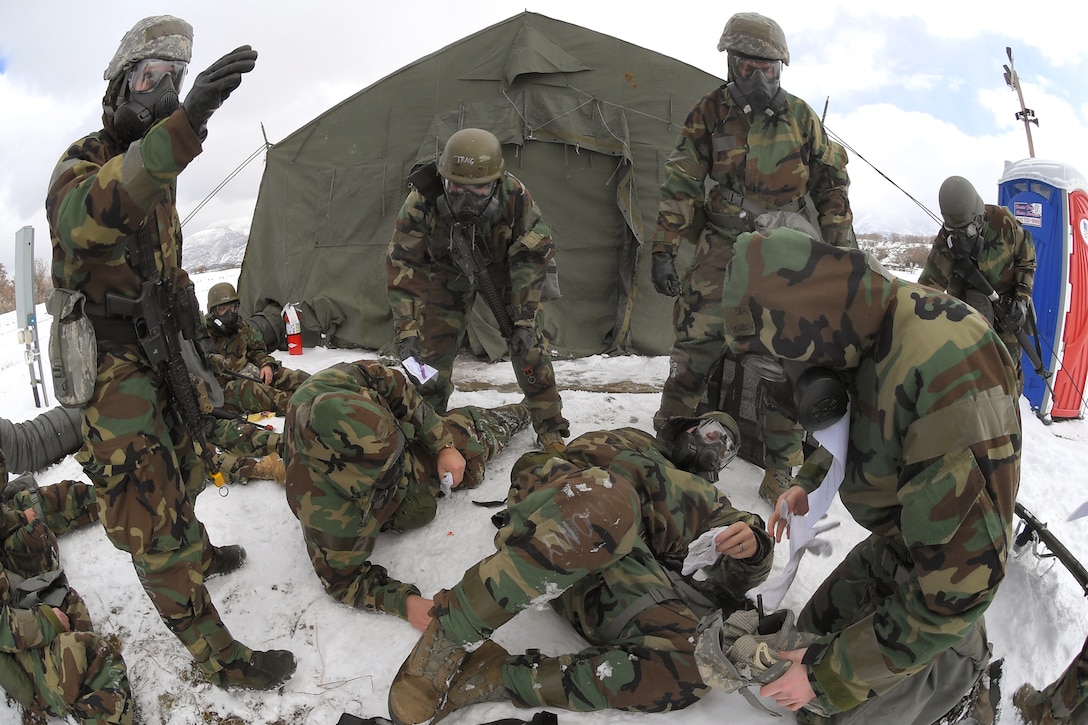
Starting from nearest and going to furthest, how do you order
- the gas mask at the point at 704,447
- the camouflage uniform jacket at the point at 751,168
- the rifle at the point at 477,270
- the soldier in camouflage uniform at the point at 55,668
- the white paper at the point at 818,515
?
the white paper at the point at 818,515
the soldier in camouflage uniform at the point at 55,668
the gas mask at the point at 704,447
the camouflage uniform jacket at the point at 751,168
the rifle at the point at 477,270

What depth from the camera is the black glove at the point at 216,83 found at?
5.75 ft

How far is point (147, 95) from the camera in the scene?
6.52 ft

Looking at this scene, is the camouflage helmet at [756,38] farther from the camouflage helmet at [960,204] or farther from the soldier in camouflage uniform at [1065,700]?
the soldier in camouflage uniform at [1065,700]

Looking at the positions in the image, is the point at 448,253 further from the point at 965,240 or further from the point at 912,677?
the point at 965,240

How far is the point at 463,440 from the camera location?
3.35 m

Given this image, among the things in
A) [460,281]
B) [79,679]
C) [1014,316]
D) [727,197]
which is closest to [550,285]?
[460,281]

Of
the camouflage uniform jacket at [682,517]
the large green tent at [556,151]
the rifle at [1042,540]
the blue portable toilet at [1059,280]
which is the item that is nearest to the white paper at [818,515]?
the camouflage uniform jacket at [682,517]

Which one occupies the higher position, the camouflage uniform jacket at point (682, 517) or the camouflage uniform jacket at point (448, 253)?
the camouflage uniform jacket at point (448, 253)

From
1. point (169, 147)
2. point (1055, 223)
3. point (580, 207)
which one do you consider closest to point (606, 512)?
point (169, 147)

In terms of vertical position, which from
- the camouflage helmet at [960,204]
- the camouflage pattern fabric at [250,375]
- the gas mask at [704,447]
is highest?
the camouflage helmet at [960,204]

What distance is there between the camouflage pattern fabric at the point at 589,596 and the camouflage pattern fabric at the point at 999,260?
322cm

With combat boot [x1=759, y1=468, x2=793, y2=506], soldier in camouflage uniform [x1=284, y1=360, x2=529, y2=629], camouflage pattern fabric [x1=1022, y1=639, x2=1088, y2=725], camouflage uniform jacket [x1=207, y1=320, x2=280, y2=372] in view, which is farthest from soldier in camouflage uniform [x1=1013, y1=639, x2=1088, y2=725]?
camouflage uniform jacket [x1=207, y1=320, x2=280, y2=372]

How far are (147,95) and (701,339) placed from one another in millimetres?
2528

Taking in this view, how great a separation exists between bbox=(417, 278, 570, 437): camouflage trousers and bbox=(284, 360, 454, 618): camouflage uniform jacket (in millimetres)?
893
